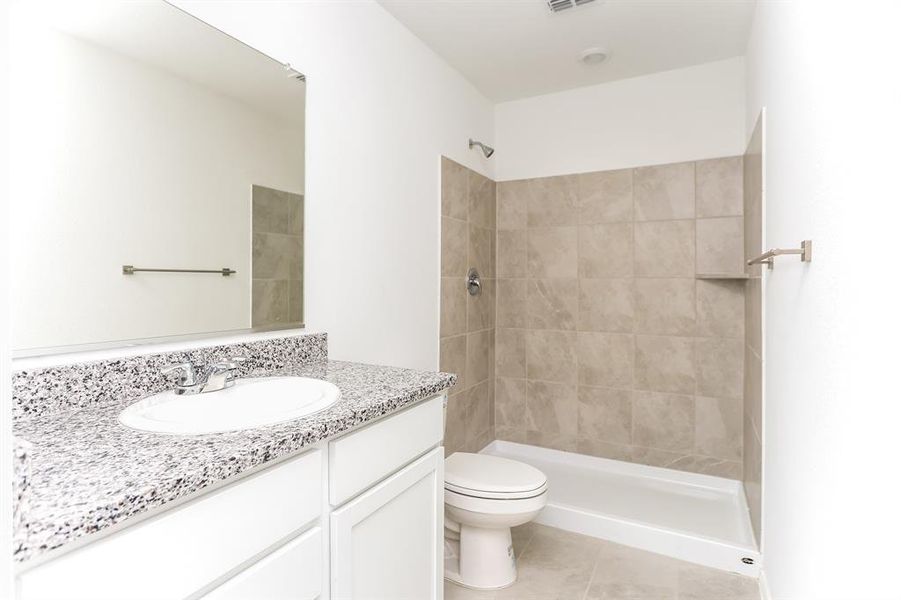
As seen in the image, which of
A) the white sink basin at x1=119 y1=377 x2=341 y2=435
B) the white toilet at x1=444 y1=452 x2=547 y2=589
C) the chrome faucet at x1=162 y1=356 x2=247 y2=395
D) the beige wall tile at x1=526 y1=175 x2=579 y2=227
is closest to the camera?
the white sink basin at x1=119 y1=377 x2=341 y2=435

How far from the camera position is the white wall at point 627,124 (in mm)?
2586

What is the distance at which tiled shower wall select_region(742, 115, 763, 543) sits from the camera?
196 cm

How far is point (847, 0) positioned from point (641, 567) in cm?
203

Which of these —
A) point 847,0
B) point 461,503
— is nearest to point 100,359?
point 461,503

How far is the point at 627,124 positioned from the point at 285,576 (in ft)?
9.10

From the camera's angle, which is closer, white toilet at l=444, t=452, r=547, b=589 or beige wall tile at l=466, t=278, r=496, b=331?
white toilet at l=444, t=452, r=547, b=589

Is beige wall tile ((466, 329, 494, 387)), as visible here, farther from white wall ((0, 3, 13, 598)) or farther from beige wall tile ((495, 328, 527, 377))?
white wall ((0, 3, 13, 598))

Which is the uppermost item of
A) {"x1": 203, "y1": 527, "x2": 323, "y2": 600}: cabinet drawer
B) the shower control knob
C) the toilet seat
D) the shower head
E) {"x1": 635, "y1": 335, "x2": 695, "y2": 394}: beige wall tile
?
the shower head

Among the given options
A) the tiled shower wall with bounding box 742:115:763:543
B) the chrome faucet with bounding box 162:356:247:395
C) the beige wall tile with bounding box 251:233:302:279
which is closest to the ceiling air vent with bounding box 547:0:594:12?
the tiled shower wall with bounding box 742:115:763:543

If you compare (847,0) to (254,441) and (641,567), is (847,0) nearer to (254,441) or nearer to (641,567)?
(254,441)

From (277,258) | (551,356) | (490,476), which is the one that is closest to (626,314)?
(551,356)

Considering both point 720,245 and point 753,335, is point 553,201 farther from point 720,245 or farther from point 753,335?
point 753,335

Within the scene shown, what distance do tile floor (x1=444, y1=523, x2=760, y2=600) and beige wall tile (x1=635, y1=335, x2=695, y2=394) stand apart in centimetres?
93

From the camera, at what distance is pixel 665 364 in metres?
2.75
